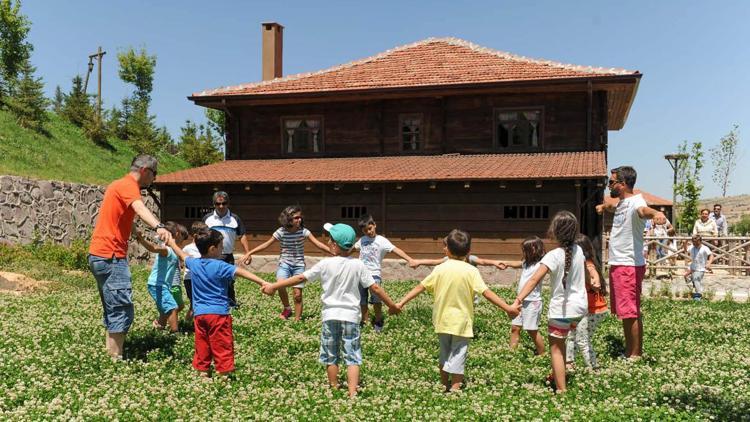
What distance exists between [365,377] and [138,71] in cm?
4403

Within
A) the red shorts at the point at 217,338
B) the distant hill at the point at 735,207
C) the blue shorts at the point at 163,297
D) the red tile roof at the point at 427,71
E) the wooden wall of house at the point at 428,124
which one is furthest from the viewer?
the distant hill at the point at 735,207

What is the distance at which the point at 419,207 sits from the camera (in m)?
20.7

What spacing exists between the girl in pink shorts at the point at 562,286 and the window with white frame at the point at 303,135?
59.2 feet

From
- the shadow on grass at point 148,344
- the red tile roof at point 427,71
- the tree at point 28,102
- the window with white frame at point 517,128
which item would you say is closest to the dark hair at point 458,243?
the shadow on grass at point 148,344

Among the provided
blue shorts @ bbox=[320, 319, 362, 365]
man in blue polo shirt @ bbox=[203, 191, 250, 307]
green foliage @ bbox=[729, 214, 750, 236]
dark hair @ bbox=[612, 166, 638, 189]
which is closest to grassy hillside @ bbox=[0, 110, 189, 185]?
man in blue polo shirt @ bbox=[203, 191, 250, 307]

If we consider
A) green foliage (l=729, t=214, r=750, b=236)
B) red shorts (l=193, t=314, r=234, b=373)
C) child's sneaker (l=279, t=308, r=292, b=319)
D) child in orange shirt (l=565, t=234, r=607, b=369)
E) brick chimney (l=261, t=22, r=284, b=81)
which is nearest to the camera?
red shorts (l=193, t=314, r=234, b=373)

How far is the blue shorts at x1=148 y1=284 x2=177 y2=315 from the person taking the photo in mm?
9539

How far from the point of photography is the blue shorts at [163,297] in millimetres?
9539

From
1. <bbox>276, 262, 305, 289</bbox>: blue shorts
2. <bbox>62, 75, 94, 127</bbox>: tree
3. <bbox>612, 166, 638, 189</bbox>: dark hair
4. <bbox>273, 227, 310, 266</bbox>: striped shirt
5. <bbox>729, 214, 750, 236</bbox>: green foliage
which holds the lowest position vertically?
<bbox>729, 214, 750, 236</bbox>: green foliage

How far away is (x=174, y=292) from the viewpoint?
995 cm

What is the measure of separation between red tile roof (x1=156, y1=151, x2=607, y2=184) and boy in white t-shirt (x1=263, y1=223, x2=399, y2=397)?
12201 millimetres

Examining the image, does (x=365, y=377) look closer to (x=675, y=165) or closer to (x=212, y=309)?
(x=212, y=309)

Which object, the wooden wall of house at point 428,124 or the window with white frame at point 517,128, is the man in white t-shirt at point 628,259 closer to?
the wooden wall of house at point 428,124

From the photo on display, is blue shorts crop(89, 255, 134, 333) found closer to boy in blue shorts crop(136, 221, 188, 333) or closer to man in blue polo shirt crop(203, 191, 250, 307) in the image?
boy in blue shorts crop(136, 221, 188, 333)
